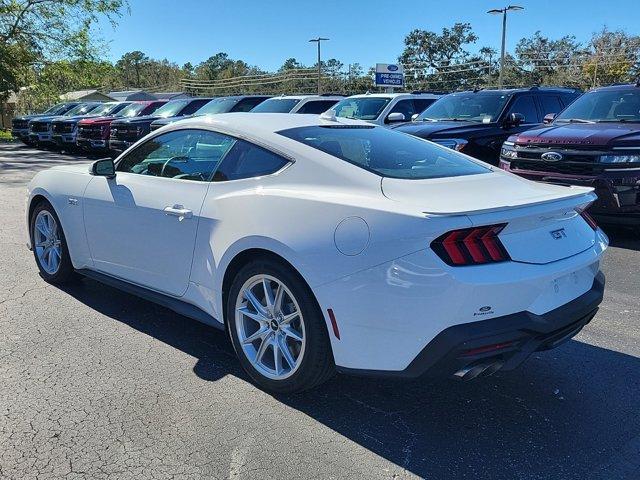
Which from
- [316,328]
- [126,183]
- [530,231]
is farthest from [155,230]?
[530,231]

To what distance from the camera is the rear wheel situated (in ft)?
16.9

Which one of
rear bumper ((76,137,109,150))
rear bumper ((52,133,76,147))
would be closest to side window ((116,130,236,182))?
rear bumper ((76,137,109,150))

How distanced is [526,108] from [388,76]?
31.1 meters

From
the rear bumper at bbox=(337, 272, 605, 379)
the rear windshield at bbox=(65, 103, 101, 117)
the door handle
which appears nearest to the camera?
the rear bumper at bbox=(337, 272, 605, 379)

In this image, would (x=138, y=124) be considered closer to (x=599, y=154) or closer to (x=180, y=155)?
(x=599, y=154)

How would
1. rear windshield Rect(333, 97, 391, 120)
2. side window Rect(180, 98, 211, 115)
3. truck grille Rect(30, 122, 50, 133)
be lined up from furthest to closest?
truck grille Rect(30, 122, 50, 133)
side window Rect(180, 98, 211, 115)
rear windshield Rect(333, 97, 391, 120)

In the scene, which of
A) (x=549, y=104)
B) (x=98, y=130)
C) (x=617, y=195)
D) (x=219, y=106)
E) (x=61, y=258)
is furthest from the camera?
(x=98, y=130)

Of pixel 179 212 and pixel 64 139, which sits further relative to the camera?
pixel 64 139

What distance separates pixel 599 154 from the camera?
677 centimetres

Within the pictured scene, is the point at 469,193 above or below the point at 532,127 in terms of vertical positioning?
above

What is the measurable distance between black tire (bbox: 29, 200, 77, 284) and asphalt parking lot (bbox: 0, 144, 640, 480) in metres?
0.80

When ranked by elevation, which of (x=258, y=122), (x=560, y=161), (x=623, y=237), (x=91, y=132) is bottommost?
(x=623, y=237)

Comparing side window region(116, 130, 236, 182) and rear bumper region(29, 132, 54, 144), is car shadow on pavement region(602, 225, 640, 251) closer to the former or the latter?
side window region(116, 130, 236, 182)

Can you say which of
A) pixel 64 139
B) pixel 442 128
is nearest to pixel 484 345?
pixel 442 128
